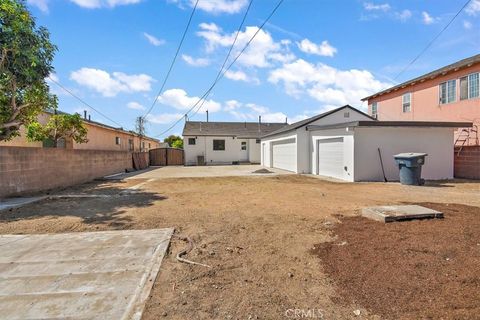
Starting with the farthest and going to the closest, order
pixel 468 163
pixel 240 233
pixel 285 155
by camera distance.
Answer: pixel 285 155 → pixel 468 163 → pixel 240 233

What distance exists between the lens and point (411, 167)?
37.1 feet

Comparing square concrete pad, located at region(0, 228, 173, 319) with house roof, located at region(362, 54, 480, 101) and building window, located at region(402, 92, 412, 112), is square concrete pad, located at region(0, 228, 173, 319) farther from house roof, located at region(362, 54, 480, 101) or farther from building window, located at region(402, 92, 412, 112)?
building window, located at region(402, 92, 412, 112)

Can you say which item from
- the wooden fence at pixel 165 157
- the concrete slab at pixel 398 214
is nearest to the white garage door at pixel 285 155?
the wooden fence at pixel 165 157

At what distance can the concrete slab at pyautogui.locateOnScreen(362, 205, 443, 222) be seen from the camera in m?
5.58

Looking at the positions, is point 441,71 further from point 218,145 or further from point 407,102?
point 218,145

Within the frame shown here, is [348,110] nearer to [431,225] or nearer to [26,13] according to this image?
[431,225]

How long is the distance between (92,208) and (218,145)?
23548mm

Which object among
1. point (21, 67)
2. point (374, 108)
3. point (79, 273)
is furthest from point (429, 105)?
point (21, 67)

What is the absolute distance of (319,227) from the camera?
5434 mm

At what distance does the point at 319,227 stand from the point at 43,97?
947cm

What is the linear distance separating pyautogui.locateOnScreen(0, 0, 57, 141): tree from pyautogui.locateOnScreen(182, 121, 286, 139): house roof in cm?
2031

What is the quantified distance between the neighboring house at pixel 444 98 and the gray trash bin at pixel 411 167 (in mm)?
4641

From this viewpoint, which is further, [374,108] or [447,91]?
[374,108]

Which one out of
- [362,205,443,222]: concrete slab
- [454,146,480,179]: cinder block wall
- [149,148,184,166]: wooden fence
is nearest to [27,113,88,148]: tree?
[362,205,443,222]: concrete slab
